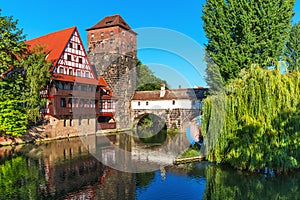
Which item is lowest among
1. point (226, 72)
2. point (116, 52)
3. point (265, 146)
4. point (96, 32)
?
point (265, 146)

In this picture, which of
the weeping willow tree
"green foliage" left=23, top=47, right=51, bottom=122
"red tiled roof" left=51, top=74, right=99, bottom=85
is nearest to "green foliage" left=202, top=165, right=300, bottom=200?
the weeping willow tree

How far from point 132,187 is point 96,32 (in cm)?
3426

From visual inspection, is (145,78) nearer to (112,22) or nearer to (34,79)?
(112,22)

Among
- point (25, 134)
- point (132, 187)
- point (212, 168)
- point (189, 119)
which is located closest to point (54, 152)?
point (25, 134)

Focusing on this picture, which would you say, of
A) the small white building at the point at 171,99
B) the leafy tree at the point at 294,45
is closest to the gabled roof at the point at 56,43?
the small white building at the point at 171,99

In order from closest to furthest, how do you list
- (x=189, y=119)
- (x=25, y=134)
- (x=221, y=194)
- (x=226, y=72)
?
(x=221, y=194) → (x=226, y=72) → (x=25, y=134) → (x=189, y=119)

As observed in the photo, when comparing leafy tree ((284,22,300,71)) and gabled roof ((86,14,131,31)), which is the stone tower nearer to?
gabled roof ((86,14,131,31))

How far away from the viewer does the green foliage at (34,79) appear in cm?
2439

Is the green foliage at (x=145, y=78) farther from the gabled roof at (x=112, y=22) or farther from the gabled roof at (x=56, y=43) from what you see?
the gabled roof at (x=56, y=43)

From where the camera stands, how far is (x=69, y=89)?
2980cm

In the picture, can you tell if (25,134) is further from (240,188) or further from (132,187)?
(240,188)

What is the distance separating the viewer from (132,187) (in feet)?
40.8

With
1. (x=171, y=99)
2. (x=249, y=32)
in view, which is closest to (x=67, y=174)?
(x=249, y=32)

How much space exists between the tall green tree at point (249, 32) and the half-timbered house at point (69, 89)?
58.6ft
